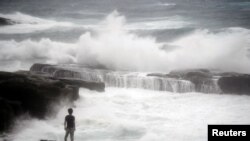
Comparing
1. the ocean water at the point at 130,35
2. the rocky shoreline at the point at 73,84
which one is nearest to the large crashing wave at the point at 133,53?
the ocean water at the point at 130,35

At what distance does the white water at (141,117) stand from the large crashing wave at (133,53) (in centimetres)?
304

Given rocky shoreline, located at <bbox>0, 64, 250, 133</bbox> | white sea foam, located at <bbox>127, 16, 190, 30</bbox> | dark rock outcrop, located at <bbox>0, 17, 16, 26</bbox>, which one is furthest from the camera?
white sea foam, located at <bbox>127, 16, 190, 30</bbox>

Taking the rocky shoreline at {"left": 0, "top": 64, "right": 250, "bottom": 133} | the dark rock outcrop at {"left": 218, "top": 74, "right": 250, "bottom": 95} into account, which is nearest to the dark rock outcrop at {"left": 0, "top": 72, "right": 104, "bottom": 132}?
the rocky shoreline at {"left": 0, "top": 64, "right": 250, "bottom": 133}

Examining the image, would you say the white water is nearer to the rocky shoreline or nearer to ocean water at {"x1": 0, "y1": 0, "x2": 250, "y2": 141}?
ocean water at {"x1": 0, "y1": 0, "x2": 250, "y2": 141}

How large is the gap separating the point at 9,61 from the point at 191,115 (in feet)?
30.0

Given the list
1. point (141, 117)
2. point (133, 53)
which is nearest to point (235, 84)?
point (141, 117)

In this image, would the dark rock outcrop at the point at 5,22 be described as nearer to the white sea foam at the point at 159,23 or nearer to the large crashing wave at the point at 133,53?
the large crashing wave at the point at 133,53

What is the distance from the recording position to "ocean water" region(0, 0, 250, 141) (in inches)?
358

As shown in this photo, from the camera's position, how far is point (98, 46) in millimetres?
16750

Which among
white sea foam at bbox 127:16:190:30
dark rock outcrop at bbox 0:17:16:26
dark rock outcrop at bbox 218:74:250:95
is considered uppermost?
white sea foam at bbox 127:16:190:30

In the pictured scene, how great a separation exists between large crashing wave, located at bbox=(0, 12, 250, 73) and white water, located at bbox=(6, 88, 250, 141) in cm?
304

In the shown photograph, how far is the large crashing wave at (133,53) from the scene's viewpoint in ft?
49.4

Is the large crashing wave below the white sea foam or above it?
below

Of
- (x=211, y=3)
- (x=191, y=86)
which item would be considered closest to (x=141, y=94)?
(x=191, y=86)
